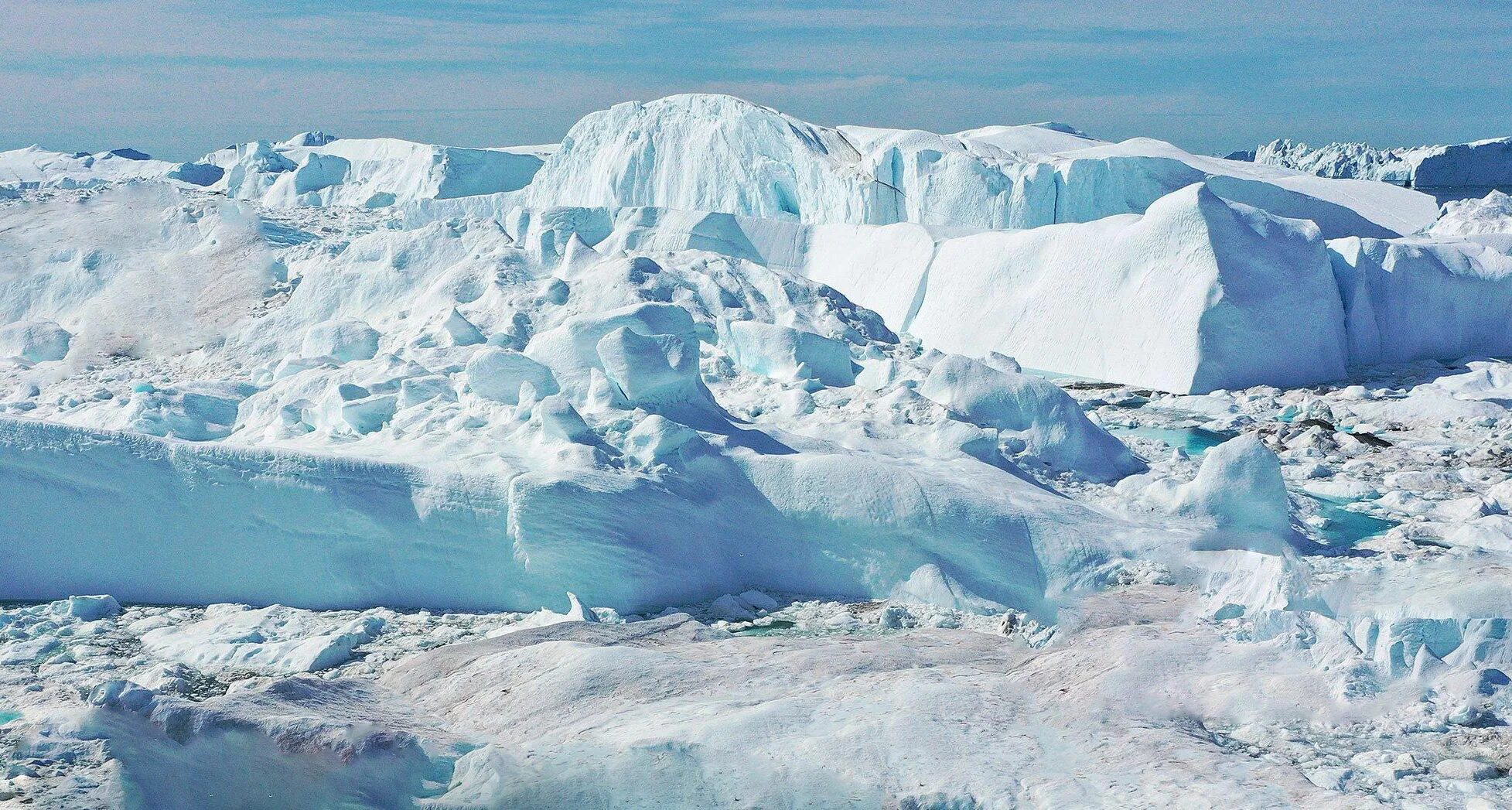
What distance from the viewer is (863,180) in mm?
17031

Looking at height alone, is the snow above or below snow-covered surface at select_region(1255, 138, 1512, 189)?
below

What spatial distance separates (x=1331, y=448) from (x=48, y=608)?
8629 mm

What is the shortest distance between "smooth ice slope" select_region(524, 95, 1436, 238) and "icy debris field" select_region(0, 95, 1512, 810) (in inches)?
143

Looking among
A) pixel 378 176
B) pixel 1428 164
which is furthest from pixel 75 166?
pixel 1428 164

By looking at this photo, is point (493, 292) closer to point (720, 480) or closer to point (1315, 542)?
point (720, 480)

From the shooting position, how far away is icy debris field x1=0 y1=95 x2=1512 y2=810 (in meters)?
4.45

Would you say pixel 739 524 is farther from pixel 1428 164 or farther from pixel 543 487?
pixel 1428 164

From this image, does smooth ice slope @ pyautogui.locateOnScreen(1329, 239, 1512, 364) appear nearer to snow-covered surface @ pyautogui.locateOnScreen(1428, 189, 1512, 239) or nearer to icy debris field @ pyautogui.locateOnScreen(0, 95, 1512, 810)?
icy debris field @ pyautogui.locateOnScreen(0, 95, 1512, 810)

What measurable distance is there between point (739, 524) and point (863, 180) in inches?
429

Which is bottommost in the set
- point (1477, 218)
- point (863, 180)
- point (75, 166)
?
point (75, 166)

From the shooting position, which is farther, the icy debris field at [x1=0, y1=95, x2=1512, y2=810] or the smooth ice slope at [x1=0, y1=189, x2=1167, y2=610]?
the smooth ice slope at [x1=0, y1=189, x2=1167, y2=610]

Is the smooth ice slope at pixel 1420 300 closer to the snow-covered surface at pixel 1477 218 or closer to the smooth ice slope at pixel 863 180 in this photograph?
the snow-covered surface at pixel 1477 218

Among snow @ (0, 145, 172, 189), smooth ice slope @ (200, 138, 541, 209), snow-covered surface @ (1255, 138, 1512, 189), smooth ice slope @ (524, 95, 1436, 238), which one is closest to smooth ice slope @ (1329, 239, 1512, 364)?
smooth ice slope @ (524, 95, 1436, 238)

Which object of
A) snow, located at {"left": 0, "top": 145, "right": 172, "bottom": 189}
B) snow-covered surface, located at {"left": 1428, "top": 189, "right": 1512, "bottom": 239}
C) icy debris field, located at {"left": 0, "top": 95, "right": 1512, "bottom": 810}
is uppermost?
snow-covered surface, located at {"left": 1428, "top": 189, "right": 1512, "bottom": 239}
